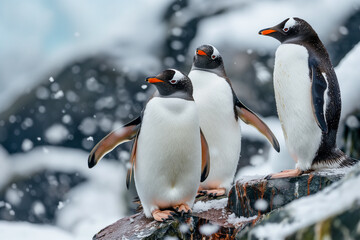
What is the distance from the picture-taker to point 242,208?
2.45 meters

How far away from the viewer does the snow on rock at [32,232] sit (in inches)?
207

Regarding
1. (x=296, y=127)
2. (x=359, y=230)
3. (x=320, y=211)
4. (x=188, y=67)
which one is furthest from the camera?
(x=188, y=67)

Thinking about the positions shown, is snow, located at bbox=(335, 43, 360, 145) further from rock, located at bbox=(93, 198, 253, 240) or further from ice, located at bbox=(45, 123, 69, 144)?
ice, located at bbox=(45, 123, 69, 144)

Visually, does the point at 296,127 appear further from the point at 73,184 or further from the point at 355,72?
the point at 73,184

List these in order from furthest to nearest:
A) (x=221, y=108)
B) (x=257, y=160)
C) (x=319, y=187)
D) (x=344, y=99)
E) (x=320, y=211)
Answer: (x=257, y=160) → (x=344, y=99) → (x=221, y=108) → (x=319, y=187) → (x=320, y=211)

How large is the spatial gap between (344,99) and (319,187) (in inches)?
63.9

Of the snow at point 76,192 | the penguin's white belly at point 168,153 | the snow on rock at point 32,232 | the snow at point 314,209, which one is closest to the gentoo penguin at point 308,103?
the penguin's white belly at point 168,153

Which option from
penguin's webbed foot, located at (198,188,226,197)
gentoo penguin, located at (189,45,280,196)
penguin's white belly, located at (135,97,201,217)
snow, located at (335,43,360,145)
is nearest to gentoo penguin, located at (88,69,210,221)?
penguin's white belly, located at (135,97,201,217)

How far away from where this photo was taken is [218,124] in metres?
2.89

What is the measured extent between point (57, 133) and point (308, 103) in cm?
537

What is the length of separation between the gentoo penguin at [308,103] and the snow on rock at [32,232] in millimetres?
3764

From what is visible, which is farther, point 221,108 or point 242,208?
point 221,108

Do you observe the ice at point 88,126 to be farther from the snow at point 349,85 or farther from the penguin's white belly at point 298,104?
the penguin's white belly at point 298,104

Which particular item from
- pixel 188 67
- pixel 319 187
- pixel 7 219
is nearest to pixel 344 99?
pixel 319 187
